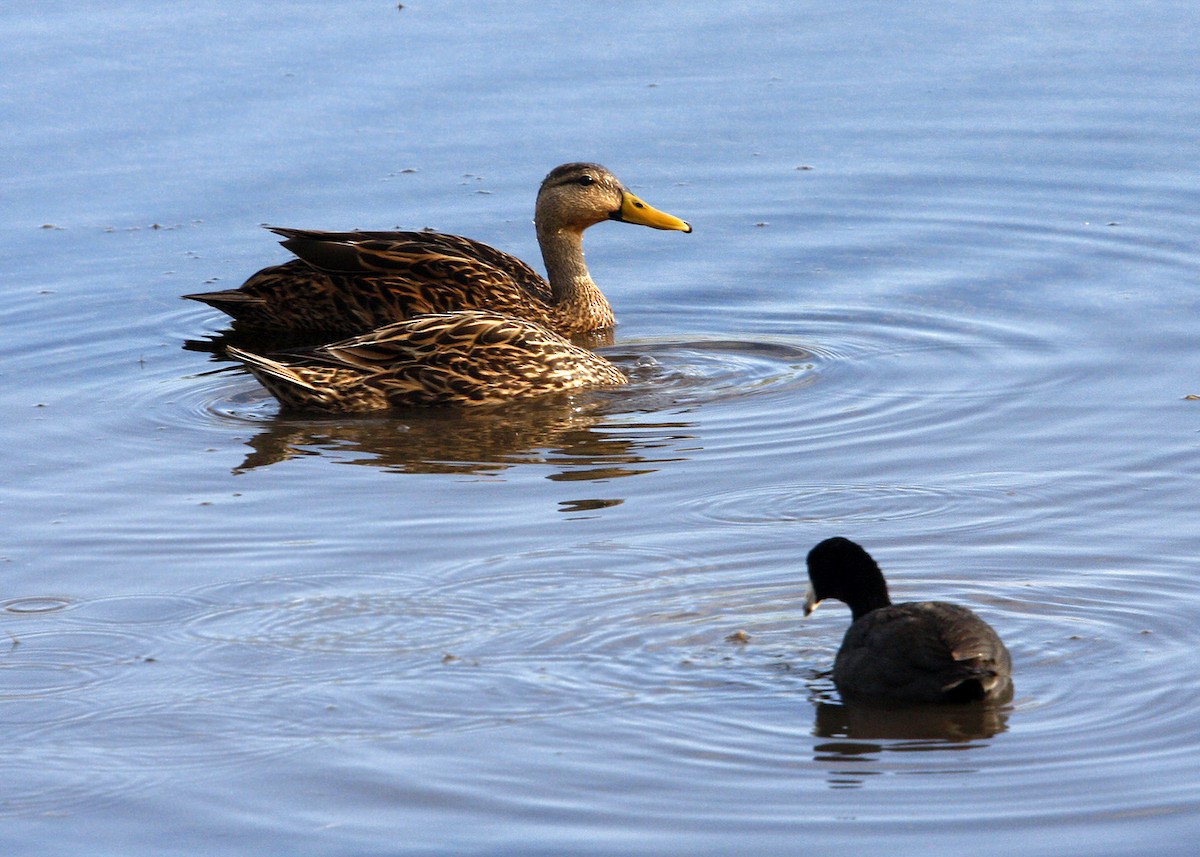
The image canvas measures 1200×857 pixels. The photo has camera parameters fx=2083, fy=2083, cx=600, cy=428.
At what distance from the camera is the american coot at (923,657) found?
6.77 m

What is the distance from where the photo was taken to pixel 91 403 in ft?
37.4

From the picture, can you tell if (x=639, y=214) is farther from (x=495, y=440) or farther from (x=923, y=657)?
(x=923, y=657)

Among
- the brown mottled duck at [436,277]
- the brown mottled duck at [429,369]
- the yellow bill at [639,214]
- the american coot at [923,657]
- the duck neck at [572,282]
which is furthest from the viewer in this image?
the yellow bill at [639,214]

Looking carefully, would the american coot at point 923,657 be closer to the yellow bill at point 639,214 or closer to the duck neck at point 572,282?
the duck neck at point 572,282

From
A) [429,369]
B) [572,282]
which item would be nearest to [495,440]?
[429,369]

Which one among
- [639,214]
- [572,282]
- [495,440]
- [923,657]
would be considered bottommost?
[495,440]

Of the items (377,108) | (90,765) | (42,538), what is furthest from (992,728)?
(377,108)

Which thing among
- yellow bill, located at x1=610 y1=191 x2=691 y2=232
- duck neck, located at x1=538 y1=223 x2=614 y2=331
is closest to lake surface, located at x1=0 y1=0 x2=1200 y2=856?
duck neck, located at x1=538 y1=223 x2=614 y2=331

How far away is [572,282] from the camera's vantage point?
13.5 m

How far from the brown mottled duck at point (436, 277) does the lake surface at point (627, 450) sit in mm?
395

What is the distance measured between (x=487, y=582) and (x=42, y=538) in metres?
2.15

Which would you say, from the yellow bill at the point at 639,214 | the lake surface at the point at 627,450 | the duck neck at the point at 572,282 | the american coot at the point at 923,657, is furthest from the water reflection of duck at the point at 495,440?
the american coot at the point at 923,657

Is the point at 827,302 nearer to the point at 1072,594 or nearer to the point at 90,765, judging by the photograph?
the point at 1072,594

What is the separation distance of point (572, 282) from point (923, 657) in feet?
22.8
